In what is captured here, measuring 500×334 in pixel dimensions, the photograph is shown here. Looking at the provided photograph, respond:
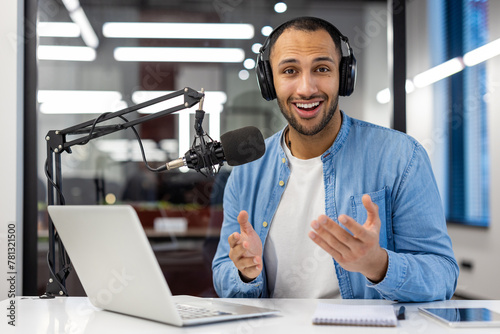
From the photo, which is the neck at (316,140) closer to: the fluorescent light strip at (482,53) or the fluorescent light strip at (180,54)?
the fluorescent light strip at (180,54)

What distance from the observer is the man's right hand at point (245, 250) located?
1.20 meters

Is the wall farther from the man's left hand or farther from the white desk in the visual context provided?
the man's left hand

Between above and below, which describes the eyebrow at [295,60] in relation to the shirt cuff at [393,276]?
above

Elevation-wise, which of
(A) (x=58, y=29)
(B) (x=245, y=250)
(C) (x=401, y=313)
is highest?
(A) (x=58, y=29)

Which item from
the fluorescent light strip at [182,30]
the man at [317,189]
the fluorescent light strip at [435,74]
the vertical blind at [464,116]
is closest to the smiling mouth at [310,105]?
the man at [317,189]

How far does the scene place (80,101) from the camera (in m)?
2.37

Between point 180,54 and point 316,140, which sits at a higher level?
point 180,54

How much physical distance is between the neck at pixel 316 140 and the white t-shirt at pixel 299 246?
4 centimetres

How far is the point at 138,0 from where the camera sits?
7.91 ft

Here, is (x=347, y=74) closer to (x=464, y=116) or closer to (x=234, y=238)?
(x=234, y=238)

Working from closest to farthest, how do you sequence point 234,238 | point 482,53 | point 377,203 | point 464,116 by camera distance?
point 234,238 → point 377,203 → point 482,53 → point 464,116

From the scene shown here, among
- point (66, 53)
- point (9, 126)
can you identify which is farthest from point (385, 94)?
point (9, 126)

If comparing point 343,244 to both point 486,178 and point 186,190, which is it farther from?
point 486,178

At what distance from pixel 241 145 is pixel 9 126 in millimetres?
1344
